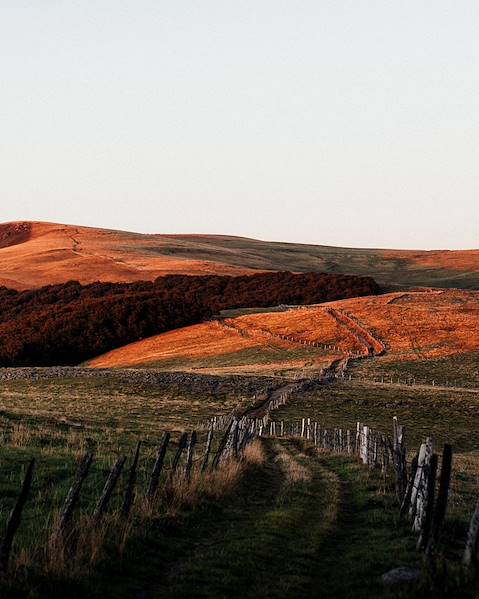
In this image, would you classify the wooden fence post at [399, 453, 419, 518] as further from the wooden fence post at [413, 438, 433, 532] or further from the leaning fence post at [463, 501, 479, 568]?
the leaning fence post at [463, 501, 479, 568]

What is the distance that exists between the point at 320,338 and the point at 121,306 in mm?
32474

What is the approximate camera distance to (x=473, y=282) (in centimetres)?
18300

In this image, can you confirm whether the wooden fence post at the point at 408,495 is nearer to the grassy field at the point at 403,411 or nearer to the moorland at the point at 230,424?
the moorland at the point at 230,424

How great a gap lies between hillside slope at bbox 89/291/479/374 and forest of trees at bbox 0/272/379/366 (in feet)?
16.3

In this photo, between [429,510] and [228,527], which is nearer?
[429,510]

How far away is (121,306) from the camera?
112500 mm

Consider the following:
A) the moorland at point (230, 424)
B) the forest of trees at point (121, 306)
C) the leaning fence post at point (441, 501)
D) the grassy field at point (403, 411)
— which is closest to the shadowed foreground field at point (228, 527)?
the moorland at point (230, 424)

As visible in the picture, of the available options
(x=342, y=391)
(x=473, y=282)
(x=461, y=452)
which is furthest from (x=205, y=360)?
(x=473, y=282)

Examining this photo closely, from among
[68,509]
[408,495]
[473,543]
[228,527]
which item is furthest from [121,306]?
[473,543]

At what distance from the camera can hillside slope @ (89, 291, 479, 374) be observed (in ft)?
268

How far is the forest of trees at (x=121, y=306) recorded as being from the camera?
10475 centimetres

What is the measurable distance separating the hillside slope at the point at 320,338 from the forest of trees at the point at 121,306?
4.98 m

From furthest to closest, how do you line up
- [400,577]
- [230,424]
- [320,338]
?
[320,338]
[230,424]
[400,577]

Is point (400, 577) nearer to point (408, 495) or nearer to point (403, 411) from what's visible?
point (408, 495)
